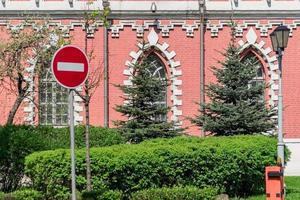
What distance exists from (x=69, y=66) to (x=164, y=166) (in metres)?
5.17

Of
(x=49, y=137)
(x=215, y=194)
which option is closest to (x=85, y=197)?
(x=215, y=194)

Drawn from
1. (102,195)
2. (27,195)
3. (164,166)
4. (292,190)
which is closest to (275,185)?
(164,166)

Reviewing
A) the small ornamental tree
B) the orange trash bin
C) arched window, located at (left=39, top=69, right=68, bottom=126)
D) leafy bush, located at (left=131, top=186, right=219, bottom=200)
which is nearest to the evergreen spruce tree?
the small ornamental tree

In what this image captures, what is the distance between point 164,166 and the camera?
1529 cm

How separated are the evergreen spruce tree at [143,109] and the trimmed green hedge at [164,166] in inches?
221

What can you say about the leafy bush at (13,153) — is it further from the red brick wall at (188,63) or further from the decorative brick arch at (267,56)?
the decorative brick arch at (267,56)

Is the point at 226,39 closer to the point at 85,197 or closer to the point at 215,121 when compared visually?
the point at 215,121

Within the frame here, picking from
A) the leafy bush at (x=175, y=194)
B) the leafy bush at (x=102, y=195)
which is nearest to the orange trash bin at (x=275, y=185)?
the leafy bush at (x=175, y=194)

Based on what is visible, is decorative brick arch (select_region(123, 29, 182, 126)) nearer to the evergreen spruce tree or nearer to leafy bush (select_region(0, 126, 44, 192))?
the evergreen spruce tree

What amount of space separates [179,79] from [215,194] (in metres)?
13.3

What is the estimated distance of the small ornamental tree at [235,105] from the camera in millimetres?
22453

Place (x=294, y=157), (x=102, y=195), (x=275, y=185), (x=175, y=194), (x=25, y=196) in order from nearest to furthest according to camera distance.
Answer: (x=275, y=185) < (x=102, y=195) < (x=175, y=194) < (x=25, y=196) < (x=294, y=157)

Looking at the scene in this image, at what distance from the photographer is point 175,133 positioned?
23.4 meters

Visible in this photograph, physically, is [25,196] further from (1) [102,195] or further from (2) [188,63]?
(2) [188,63]
